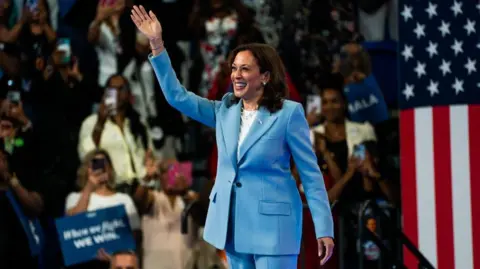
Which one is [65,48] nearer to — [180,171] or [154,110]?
[154,110]

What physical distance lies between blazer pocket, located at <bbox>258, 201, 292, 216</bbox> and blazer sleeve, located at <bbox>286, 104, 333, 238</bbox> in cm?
9

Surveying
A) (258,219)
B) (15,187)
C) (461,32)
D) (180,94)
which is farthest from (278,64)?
(15,187)

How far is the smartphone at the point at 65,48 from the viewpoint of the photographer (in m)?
7.11

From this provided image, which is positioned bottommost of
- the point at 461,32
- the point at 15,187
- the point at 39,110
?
the point at 15,187

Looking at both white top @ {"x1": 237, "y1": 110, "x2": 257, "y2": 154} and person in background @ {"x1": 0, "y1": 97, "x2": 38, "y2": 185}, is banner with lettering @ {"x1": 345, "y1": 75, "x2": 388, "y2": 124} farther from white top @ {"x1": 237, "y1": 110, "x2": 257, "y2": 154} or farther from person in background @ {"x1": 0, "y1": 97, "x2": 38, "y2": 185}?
white top @ {"x1": 237, "y1": 110, "x2": 257, "y2": 154}

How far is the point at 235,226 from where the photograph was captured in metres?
2.67

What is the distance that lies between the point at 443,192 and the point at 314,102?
1513 mm

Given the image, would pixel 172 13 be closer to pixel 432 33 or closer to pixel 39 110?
pixel 39 110

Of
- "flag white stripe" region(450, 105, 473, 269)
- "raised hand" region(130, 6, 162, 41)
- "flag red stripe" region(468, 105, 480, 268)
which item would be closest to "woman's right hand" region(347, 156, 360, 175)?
"flag white stripe" region(450, 105, 473, 269)

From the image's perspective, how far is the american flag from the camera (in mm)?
5949

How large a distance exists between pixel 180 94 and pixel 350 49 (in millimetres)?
4518

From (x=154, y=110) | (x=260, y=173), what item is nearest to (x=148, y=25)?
(x=260, y=173)

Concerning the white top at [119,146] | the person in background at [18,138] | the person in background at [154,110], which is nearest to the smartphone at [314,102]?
the person in background at [154,110]

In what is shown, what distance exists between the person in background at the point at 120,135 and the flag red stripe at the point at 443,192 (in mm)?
2374
